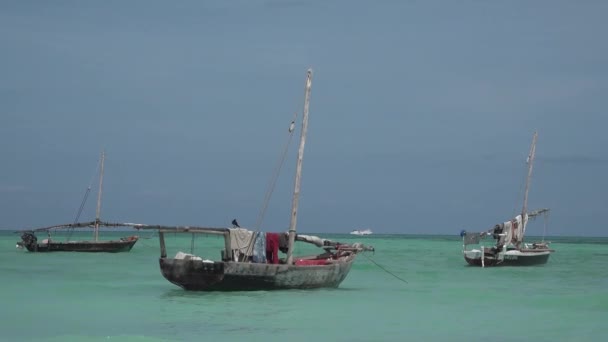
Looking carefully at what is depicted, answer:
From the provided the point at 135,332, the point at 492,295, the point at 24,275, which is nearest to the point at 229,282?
the point at 135,332

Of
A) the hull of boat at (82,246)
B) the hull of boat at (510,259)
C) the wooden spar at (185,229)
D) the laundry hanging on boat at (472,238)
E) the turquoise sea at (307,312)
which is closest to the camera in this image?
the turquoise sea at (307,312)

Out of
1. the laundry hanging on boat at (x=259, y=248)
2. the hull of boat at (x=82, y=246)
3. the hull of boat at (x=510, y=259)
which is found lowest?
the hull of boat at (x=82, y=246)

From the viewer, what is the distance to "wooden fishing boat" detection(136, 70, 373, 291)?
25.0 metres

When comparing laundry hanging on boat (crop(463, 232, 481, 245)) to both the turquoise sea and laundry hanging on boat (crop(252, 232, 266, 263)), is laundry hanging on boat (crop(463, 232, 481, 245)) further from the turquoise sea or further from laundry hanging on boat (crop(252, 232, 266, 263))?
laundry hanging on boat (crop(252, 232, 266, 263))

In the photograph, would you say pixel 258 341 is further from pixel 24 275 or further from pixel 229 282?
pixel 24 275

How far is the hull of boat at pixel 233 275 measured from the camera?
2495 centimetres

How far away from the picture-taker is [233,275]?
82.0 feet

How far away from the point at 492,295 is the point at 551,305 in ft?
10.5

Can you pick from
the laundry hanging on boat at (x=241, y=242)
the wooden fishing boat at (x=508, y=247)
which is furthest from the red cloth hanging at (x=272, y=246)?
the wooden fishing boat at (x=508, y=247)

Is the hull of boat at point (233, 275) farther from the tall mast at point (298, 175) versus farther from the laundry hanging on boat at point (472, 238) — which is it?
the laundry hanging on boat at point (472, 238)

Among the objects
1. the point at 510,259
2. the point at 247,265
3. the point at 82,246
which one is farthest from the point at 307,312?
the point at 82,246

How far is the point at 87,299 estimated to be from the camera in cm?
2662

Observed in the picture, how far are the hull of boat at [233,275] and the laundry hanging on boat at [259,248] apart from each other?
747 millimetres

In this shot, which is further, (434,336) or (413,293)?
(413,293)
